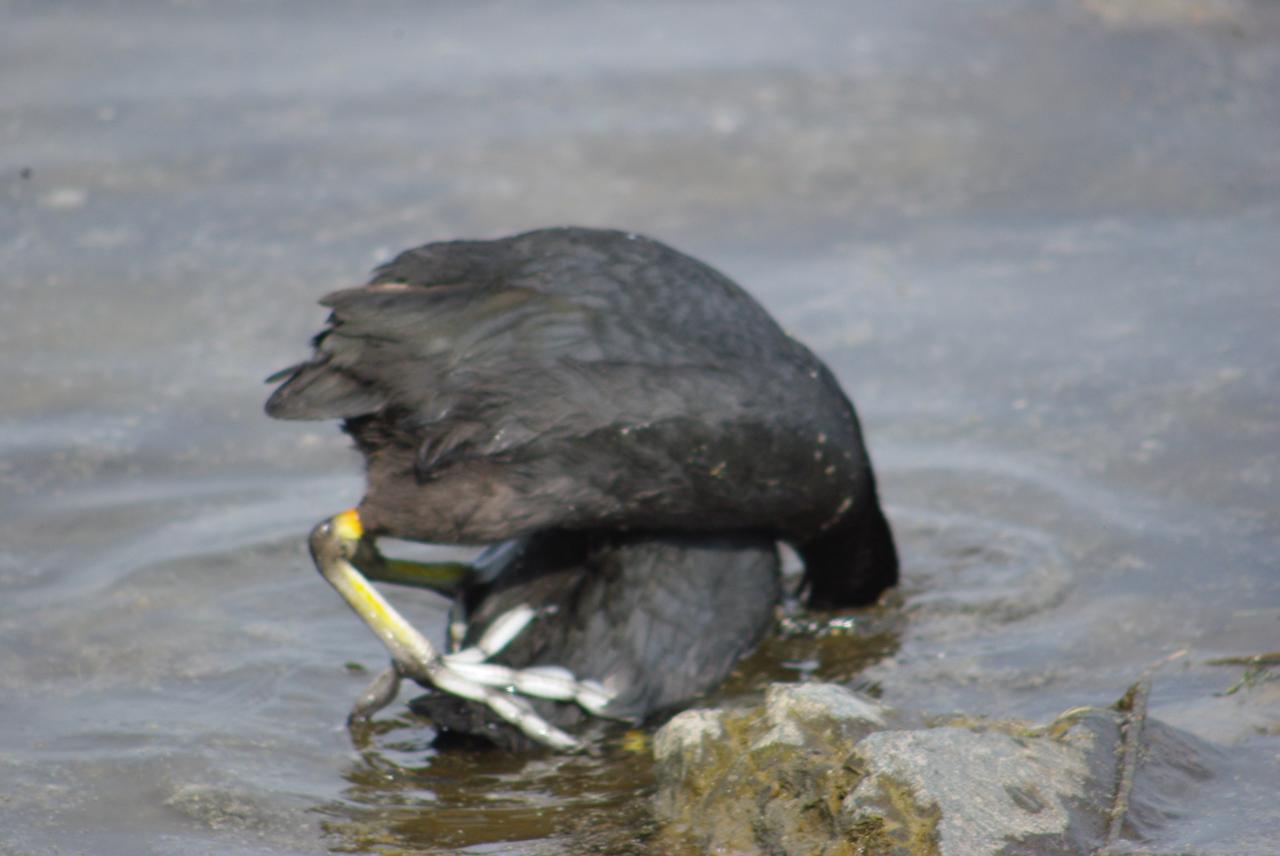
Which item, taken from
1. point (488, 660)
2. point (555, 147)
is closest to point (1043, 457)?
point (488, 660)

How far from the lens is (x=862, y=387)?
582 cm

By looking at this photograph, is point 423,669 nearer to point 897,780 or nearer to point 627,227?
point 897,780

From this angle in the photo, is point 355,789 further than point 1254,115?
No

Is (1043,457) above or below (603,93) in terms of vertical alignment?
below

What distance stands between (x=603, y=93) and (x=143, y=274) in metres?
2.44

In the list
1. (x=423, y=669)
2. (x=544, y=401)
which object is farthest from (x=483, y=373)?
(x=423, y=669)

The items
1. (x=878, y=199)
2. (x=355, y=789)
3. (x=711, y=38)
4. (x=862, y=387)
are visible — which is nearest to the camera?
(x=355, y=789)

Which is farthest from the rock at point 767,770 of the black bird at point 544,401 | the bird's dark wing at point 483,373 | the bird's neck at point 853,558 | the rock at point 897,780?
the bird's neck at point 853,558

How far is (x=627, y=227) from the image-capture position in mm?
6992

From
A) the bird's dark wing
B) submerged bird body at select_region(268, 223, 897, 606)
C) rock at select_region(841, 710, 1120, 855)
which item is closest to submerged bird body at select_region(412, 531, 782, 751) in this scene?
submerged bird body at select_region(268, 223, 897, 606)

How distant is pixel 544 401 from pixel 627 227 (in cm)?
319

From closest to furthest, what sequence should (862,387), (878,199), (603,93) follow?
1. (862,387)
2. (878,199)
3. (603,93)

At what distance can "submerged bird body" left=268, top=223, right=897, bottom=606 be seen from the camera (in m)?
3.90

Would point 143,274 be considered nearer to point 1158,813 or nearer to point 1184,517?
point 1184,517
